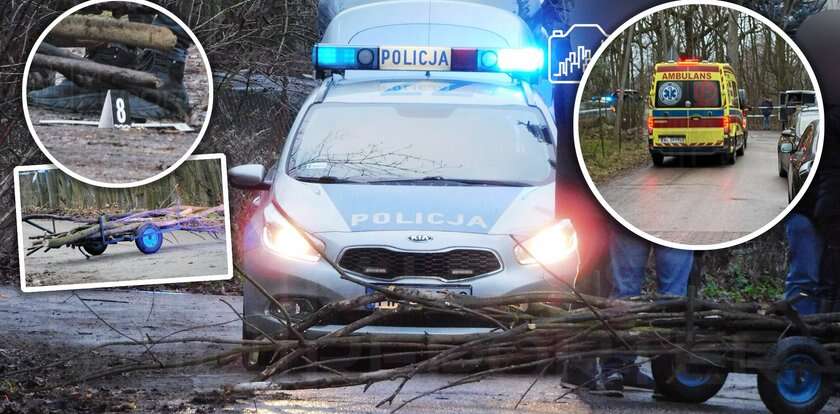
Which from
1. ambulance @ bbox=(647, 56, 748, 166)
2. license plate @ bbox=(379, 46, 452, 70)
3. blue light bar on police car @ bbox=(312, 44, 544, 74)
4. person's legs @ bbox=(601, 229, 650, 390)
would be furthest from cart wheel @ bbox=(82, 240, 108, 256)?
ambulance @ bbox=(647, 56, 748, 166)

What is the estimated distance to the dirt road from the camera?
25.1 ft

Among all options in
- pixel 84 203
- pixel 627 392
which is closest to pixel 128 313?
pixel 84 203

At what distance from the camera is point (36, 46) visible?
6844 millimetres

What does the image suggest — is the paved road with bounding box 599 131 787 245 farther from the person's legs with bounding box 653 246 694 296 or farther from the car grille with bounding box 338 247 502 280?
the car grille with bounding box 338 247 502 280

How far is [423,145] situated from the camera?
6816 mm

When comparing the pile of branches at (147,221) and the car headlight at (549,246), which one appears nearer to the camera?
the car headlight at (549,246)

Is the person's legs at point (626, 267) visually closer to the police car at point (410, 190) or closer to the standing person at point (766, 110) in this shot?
the police car at point (410, 190)

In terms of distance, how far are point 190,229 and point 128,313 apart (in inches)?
54.2

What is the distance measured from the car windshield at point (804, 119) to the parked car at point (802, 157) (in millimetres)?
13

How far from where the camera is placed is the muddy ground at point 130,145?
7207mm

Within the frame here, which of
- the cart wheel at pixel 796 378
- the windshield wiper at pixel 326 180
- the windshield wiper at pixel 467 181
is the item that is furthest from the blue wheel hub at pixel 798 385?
the windshield wiper at pixel 326 180

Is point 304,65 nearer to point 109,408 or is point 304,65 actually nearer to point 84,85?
point 84,85

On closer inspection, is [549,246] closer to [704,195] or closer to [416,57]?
[416,57]

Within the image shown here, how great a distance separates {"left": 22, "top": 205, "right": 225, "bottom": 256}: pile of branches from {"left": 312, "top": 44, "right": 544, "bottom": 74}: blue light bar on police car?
60.2 inches
